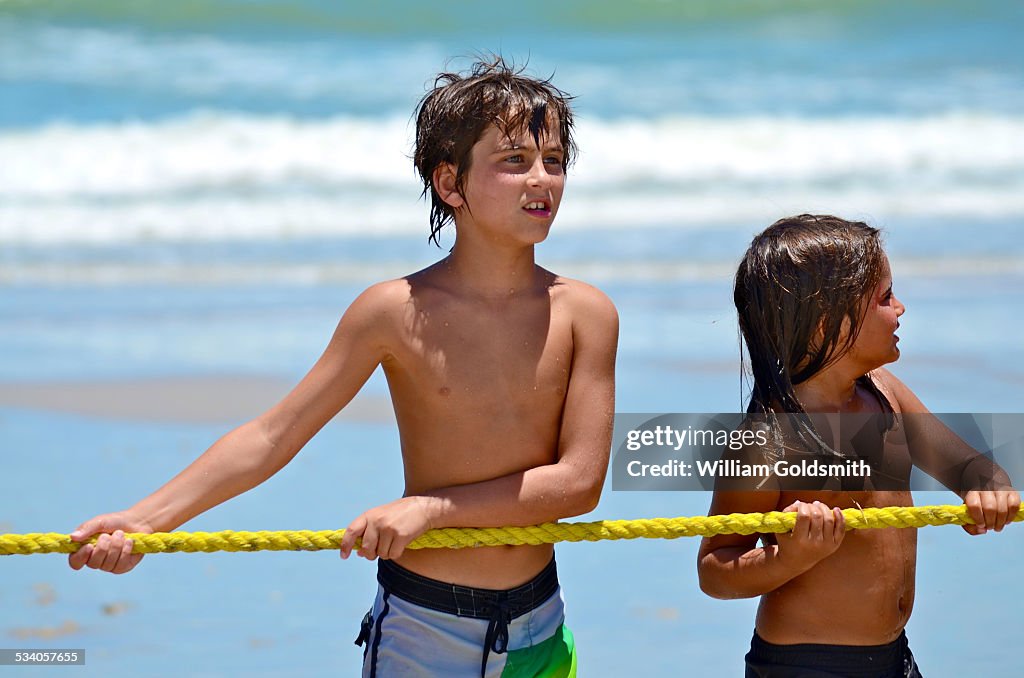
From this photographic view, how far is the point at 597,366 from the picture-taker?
219 centimetres

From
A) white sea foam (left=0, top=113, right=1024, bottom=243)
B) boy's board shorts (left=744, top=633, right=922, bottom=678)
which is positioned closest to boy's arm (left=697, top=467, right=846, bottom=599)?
boy's board shorts (left=744, top=633, right=922, bottom=678)

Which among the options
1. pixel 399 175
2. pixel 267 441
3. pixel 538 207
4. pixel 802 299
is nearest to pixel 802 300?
pixel 802 299

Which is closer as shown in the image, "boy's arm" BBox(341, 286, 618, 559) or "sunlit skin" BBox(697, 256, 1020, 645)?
"boy's arm" BBox(341, 286, 618, 559)

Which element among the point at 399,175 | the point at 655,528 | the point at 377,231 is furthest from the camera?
A: the point at 399,175

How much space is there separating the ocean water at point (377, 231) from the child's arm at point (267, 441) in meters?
1.35

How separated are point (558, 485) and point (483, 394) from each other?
206mm

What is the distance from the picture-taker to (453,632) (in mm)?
2156

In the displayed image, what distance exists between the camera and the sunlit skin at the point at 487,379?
6.94ft

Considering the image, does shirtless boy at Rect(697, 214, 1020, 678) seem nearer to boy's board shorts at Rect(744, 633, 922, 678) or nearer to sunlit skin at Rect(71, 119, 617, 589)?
boy's board shorts at Rect(744, 633, 922, 678)

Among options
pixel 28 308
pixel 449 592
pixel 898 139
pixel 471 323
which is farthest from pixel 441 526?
pixel 898 139

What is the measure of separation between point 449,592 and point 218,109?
1096 cm

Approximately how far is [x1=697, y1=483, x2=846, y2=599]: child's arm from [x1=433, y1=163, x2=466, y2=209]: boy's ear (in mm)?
695

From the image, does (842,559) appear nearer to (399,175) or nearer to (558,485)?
(558,485)

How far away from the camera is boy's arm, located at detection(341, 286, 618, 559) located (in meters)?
2.00
